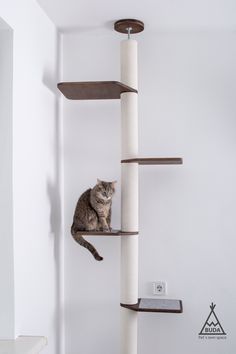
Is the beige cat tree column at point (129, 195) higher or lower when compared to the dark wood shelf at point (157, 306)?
higher

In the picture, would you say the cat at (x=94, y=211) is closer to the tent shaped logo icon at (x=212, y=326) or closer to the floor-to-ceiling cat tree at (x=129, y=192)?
the floor-to-ceiling cat tree at (x=129, y=192)

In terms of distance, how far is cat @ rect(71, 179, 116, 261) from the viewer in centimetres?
261

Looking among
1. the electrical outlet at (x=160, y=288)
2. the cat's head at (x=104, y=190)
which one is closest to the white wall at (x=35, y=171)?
the cat's head at (x=104, y=190)

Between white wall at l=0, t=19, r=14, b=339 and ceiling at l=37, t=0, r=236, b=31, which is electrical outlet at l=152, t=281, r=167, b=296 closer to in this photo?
white wall at l=0, t=19, r=14, b=339

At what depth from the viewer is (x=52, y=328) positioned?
266 cm

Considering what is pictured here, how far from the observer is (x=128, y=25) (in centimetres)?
263

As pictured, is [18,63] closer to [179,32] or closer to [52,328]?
[179,32]

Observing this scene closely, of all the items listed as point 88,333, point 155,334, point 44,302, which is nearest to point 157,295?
point 155,334

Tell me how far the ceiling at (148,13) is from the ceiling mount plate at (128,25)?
0.10 ft

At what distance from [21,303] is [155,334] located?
98 centimetres

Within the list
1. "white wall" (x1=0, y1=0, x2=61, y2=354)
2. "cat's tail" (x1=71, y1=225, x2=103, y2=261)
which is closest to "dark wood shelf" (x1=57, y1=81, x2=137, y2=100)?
"white wall" (x1=0, y1=0, x2=61, y2=354)

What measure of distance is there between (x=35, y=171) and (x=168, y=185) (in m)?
0.82

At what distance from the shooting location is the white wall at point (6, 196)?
2.09 metres

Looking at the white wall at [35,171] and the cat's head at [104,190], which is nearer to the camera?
the white wall at [35,171]
